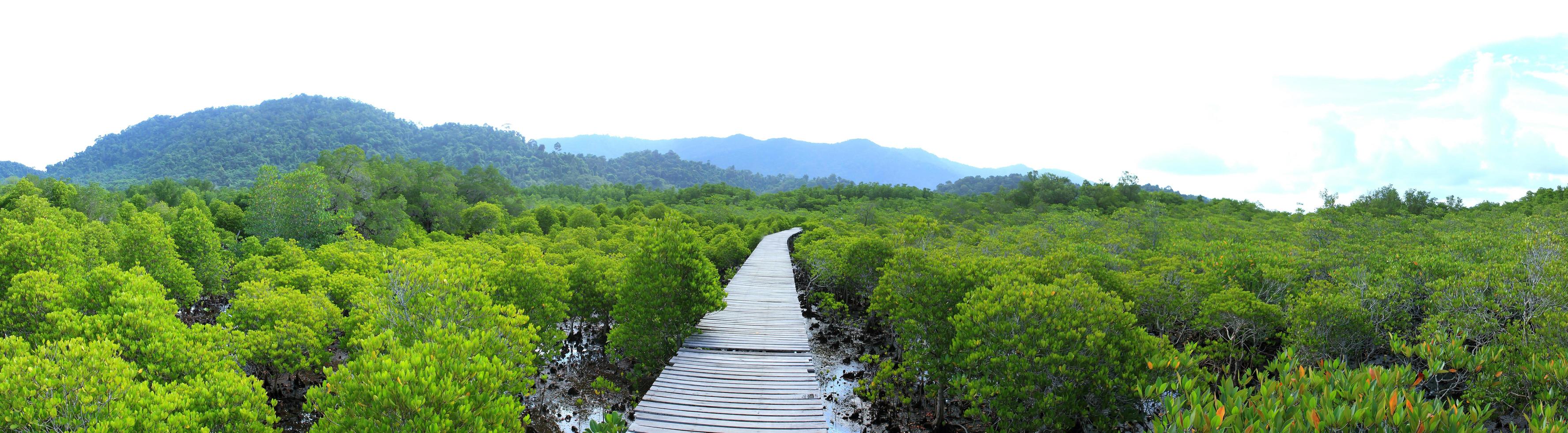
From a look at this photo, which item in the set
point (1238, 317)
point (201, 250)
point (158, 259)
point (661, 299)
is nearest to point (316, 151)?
point (201, 250)

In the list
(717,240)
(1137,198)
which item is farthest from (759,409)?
(1137,198)

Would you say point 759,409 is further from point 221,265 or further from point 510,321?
point 221,265

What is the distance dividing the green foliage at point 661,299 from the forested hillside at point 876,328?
0.05 m

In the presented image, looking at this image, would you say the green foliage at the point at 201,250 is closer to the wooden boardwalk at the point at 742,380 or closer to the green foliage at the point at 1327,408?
the wooden boardwalk at the point at 742,380

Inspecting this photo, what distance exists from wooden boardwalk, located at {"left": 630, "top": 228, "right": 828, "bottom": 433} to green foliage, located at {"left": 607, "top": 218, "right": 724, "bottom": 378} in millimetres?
502

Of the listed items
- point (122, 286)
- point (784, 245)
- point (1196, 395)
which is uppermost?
point (1196, 395)

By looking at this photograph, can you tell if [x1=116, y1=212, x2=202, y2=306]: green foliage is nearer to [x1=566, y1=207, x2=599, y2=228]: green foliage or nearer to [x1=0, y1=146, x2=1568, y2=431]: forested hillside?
[x1=0, y1=146, x2=1568, y2=431]: forested hillside

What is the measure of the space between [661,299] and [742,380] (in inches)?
103

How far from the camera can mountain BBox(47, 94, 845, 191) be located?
114m

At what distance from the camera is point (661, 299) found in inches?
446

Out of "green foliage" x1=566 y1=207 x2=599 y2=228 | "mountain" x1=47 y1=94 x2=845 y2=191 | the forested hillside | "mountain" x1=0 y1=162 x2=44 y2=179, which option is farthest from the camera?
"mountain" x1=0 y1=162 x2=44 y2=179

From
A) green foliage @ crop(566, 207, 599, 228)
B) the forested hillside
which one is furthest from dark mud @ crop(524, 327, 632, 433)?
green foliage @ crop(566, 207, 599, 228)

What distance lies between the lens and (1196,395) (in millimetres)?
4590

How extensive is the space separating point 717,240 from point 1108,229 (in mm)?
16589
